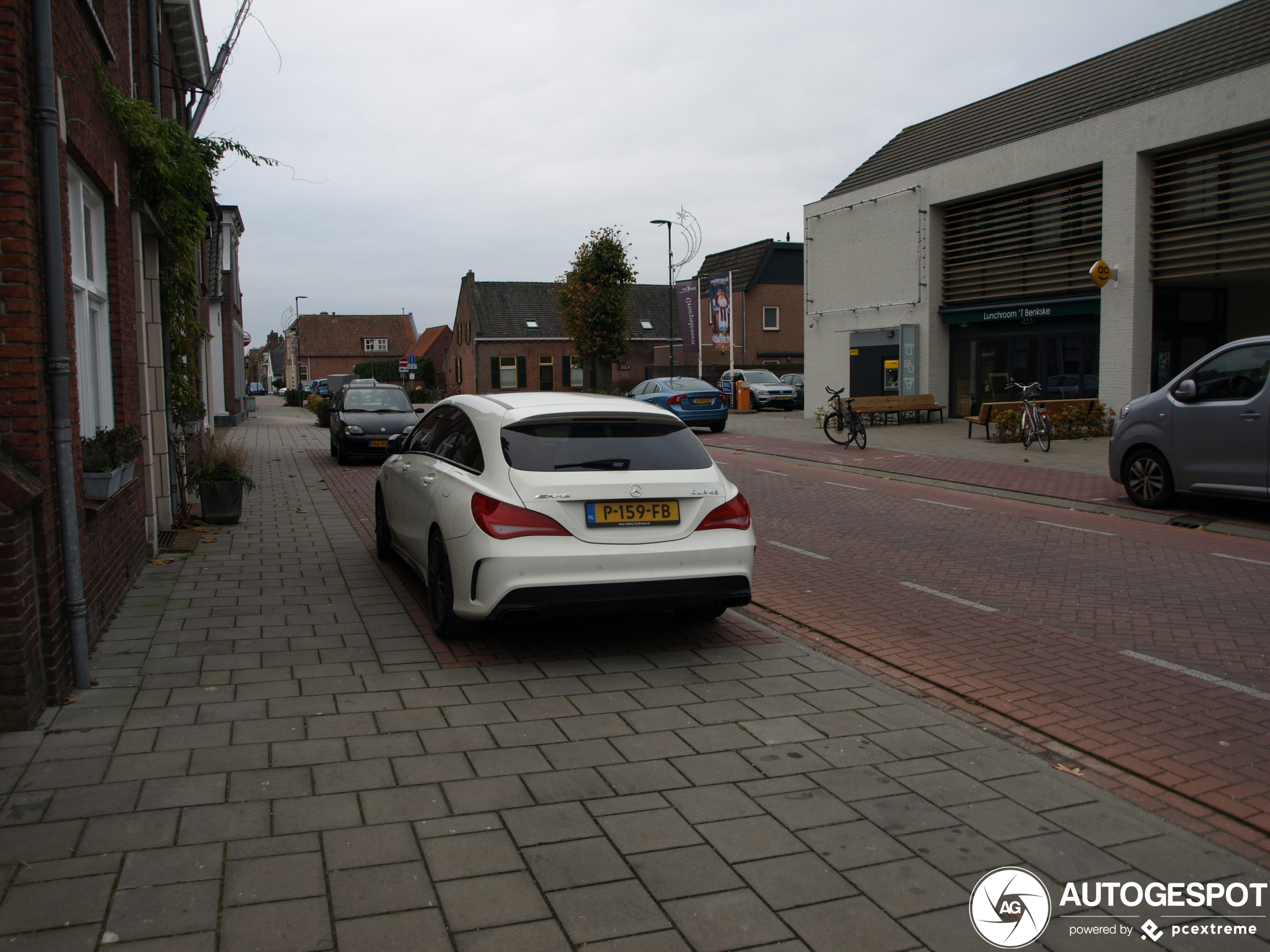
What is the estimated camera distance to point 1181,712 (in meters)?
4.74

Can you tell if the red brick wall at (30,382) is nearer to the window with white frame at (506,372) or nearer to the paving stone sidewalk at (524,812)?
the paving stone sidewalk at (524,812)

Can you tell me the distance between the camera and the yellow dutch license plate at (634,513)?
5.33 m

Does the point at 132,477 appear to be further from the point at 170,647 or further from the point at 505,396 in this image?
the point at 505,396

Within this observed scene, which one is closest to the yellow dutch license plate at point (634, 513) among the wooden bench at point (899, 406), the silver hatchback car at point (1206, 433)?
the silver hatchback car at point (1206, 433)

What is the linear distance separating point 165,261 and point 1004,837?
946 centimetres

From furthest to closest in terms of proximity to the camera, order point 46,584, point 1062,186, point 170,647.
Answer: point 1062,186, point 170,647, point 46,584

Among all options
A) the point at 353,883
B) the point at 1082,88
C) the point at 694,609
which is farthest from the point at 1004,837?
the point at 1082,88

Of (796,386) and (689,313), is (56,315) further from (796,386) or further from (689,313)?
(689,313)

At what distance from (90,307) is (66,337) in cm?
212

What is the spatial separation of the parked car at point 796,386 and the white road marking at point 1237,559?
25.8 metres

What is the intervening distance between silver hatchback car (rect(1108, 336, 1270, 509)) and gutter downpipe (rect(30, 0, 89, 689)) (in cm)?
1012

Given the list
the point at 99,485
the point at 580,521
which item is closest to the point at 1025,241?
the point at 580,521

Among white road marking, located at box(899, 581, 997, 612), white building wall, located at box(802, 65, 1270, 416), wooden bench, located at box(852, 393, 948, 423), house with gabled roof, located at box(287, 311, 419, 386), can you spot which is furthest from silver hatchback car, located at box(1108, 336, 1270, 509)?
house with gabled roof, located at box(287, 311, 419, 386)

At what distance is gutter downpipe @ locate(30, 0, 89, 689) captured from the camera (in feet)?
15.1
